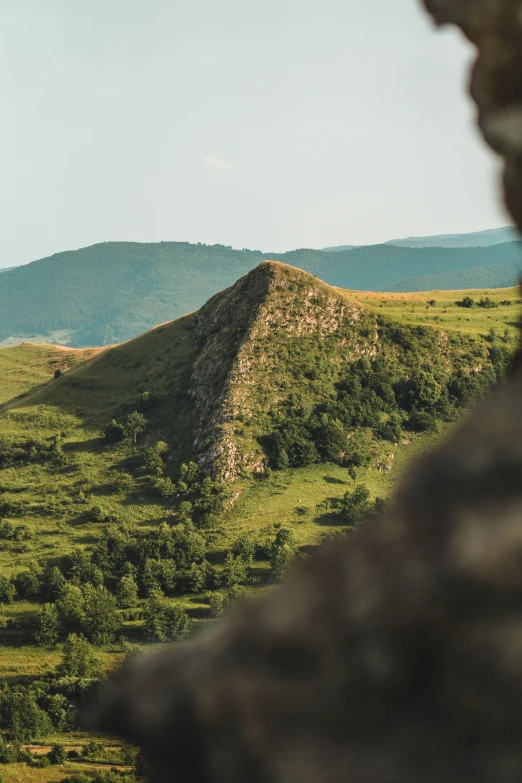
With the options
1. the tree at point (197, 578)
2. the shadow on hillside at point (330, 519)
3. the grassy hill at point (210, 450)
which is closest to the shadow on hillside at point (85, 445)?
the grassy hill at point (210, 450)

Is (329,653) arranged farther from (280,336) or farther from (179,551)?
(280,336)

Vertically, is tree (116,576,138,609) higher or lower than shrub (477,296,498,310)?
lower

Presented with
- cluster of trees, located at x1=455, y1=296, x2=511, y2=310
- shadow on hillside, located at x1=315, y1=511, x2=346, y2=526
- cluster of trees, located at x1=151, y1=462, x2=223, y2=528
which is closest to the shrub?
cluster of trees, located at x1=455, y1=296, x2=511, y2=310

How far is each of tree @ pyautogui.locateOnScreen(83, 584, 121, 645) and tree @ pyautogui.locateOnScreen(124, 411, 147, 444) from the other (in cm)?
3953

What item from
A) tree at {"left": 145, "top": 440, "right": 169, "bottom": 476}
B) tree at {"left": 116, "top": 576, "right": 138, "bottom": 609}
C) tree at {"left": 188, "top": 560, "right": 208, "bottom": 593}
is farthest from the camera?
tree at {"left": 145, "top": 440, "right": 169, "bottom": 476}

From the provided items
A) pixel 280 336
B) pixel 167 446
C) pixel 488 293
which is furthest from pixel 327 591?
pixel 488 293

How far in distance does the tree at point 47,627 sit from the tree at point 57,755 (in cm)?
1394

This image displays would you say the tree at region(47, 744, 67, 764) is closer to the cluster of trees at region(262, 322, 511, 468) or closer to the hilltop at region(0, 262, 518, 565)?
the hilltop at region(0, 262, 518, 565)

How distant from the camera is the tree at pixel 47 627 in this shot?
2854 inches

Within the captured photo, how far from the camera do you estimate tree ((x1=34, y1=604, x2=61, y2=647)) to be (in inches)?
2854

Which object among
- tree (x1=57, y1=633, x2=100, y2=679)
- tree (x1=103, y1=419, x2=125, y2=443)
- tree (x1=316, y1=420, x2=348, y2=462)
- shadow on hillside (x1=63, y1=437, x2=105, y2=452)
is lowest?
tree (x1=57, y1=633, x2=100, y2=679)

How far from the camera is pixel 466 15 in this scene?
7375mm

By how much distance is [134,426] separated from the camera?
115 metres

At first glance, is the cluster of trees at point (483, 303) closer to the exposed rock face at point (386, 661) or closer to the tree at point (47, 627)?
the tree at point (47, 627)
